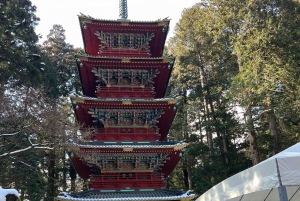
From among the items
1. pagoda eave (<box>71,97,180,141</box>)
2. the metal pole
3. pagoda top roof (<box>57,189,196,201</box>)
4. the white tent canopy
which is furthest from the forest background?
the white tent canopy

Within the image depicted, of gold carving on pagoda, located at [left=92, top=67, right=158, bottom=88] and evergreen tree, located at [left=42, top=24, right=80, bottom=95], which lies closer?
gold carving on pagoda, located at [left=92, top=67, right=158, bottom=88]

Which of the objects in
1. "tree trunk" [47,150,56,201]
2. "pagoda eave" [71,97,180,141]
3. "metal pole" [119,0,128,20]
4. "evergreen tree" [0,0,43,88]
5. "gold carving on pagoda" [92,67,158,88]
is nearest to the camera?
"pagoda eave" [71,97,180,141]

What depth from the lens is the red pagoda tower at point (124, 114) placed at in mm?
12992

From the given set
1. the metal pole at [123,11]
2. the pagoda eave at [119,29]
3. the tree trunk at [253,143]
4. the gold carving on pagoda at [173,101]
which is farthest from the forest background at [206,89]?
the metal pole at [123,11]

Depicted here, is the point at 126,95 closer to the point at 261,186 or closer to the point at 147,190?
the point at 147,190

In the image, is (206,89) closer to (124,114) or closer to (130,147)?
(124,114)

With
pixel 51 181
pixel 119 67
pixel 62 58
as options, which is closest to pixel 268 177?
pixel 119 67

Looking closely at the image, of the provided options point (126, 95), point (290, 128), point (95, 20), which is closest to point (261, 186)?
point (126, 95)

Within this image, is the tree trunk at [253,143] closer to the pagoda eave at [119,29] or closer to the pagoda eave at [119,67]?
the pagoda eave at [119,67]

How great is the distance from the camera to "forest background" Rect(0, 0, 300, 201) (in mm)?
12656

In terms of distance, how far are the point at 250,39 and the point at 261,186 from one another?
47.1 ft

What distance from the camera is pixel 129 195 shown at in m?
12.6

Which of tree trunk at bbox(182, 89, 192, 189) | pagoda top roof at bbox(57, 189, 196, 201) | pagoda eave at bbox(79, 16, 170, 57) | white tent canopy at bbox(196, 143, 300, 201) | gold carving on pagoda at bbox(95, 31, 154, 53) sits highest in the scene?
pagoda eave at bbox(79, 16, 170, 57)

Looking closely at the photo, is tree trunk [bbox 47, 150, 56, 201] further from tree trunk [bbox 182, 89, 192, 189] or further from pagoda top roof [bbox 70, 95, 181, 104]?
tree trunk [bbox 182, 89, 192, 189]
